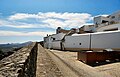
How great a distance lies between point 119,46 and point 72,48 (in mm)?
14454

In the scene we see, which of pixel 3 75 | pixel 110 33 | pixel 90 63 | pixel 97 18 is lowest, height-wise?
pixel 90 63

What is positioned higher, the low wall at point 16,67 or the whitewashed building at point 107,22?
the whitewashed building at point 107,22

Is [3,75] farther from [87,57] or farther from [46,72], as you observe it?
[87,57]

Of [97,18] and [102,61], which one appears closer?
[102,61]

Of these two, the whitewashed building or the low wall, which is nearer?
the low wall

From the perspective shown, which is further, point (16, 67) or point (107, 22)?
point (107, 22)

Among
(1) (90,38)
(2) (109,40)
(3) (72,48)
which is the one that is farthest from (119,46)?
(3) (72,48)

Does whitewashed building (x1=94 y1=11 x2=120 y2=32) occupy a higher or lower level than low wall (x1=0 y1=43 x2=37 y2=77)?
higher

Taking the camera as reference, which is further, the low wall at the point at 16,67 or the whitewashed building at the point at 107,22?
the whitewashed building at the point at 107,22

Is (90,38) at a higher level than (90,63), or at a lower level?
higher

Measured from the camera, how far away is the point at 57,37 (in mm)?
56781

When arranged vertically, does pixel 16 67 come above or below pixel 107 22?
below

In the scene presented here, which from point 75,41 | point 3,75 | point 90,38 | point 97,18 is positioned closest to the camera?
point 3,75

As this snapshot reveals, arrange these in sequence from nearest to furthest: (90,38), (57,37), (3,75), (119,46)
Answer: (3,75) → (119,46) → (90,38) → (57,37)
